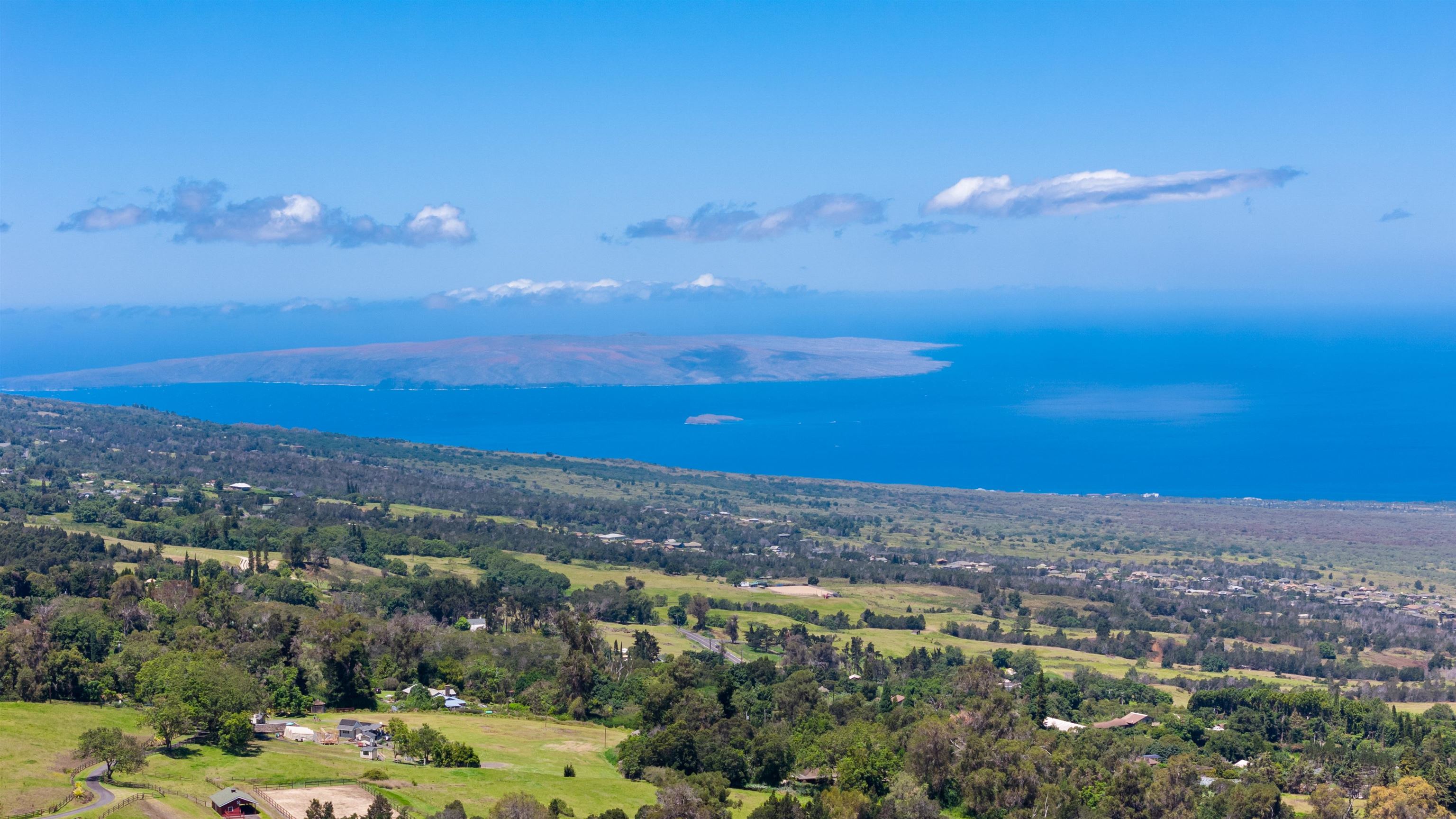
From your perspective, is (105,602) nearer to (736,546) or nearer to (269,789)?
(269,789)

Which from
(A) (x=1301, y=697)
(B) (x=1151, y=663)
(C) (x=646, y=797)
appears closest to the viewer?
(C) (x=646, y=797)

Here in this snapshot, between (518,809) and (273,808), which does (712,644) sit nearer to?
(518,809)

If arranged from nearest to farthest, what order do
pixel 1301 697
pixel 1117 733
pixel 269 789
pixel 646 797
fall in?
1. pixel 269 789
2. pixel 646 797
3. pixel 1117 733
4. pixel 1301 697

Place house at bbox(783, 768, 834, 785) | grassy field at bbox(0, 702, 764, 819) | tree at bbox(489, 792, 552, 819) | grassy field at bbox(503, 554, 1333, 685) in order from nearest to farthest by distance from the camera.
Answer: tree at bbox(489, 792, 552, 819), grassy field at bbox(0, 702, 764, 819), house at bbox(783, 768, 834, 785), grassy field at bbox(503, 554, 1333, 685)

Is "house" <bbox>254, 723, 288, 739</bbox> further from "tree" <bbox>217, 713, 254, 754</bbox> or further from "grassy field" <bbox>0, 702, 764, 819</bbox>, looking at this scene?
"tree" <bbox>217, 713, 254, 754</bbox>

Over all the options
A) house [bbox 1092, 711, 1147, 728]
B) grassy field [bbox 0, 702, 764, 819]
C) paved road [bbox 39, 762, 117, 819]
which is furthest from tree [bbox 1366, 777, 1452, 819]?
paved road [bbox 39, 762, 117, 819]

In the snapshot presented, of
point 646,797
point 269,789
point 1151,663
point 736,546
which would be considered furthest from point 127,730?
point 736,546
